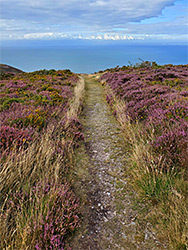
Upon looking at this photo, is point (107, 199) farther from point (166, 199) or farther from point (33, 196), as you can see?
point (33, 196)

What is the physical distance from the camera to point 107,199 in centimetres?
425

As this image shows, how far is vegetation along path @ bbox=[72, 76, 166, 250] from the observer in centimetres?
319

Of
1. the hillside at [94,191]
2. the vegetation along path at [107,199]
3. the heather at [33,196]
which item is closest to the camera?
the heather at [33,196]

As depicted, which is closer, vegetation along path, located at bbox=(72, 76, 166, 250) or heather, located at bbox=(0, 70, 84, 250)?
heather, located at bbox=(0, 70, 84, 250)

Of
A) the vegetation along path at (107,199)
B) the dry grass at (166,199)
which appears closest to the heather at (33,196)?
the vegetation along path at (107,199)

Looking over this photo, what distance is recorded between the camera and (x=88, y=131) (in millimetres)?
8617

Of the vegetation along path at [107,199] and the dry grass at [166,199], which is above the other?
the dry grass at [166,199]

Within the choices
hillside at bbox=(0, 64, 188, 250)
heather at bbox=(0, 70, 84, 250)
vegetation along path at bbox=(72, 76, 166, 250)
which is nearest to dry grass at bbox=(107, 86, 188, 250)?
hillside at bbox=(0, 64, 188, 250)

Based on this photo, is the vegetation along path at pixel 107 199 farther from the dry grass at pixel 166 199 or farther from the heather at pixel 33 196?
the heather at pixel 33 196

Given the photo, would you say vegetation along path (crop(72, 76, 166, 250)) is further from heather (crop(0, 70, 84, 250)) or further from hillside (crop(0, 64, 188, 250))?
heather (crop(0, 70, 84, 250))

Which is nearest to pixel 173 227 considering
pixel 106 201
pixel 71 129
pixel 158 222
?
pixel 158 222

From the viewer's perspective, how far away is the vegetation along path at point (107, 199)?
3191 millimetres

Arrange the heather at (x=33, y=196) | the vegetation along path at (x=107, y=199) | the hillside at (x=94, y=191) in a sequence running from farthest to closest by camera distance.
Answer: the vegetation along path at (x=107, y=199) < the hillside at (x=94, y=191) < the heather at (x=33, y=196)

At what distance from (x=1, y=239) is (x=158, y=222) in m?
2.96
